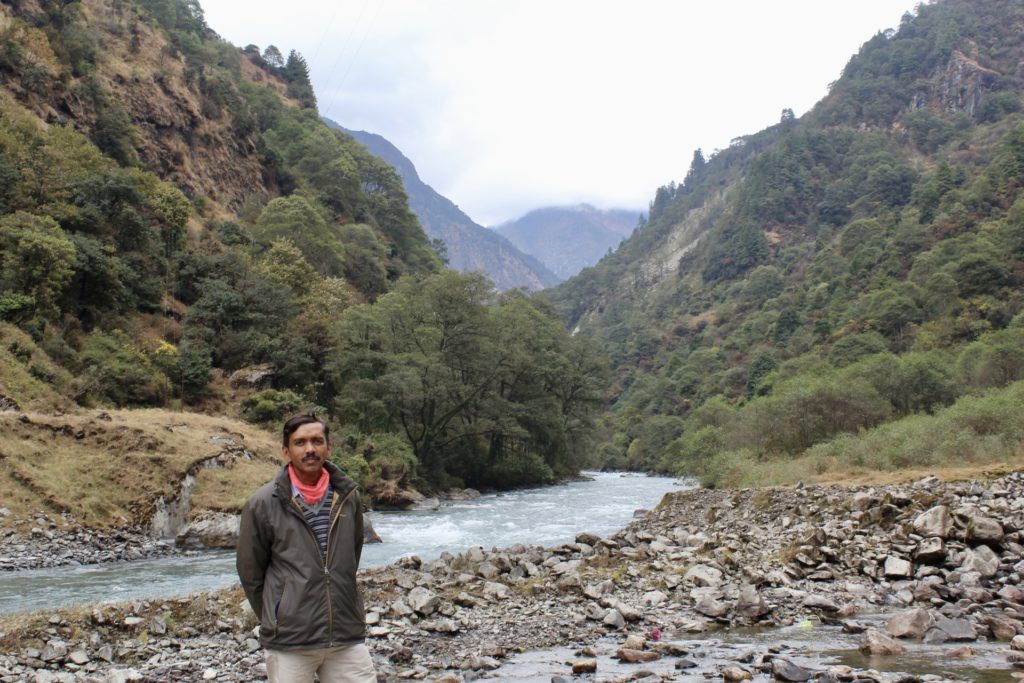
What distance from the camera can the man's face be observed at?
4172mm

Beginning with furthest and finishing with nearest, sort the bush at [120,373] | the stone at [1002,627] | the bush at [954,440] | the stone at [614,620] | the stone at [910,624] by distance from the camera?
the bush at [120,373] → the bush at [954,440] → the stone at [614,620] → the stone at [910,624] → the stone at [1002,627]

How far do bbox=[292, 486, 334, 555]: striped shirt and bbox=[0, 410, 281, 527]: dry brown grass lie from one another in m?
15.0

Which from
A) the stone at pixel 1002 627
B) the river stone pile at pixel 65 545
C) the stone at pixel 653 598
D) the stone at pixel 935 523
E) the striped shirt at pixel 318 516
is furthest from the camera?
the river stone pile at pixel 65 545

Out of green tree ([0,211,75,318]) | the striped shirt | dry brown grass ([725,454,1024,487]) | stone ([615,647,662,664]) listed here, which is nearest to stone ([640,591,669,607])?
stone ([615,647,662,664])

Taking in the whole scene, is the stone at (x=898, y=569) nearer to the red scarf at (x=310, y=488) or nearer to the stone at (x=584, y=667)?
the stone at (x=584, y=667)

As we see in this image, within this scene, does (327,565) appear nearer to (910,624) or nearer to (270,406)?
(910,624)

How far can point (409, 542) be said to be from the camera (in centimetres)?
1967

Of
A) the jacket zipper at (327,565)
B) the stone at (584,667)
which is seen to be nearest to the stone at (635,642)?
the stone at (584,667)

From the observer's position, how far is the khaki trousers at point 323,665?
158 inches

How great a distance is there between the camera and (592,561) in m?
13.6

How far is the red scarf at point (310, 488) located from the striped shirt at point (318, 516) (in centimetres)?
2

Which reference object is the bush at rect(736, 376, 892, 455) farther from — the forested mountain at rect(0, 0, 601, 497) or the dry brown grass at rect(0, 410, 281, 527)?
the dry brown grass at rect(0, 410, 281, 527)

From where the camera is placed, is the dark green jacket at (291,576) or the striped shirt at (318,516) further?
the striped shirt at (318,516)

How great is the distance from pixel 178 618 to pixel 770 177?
156 metres
